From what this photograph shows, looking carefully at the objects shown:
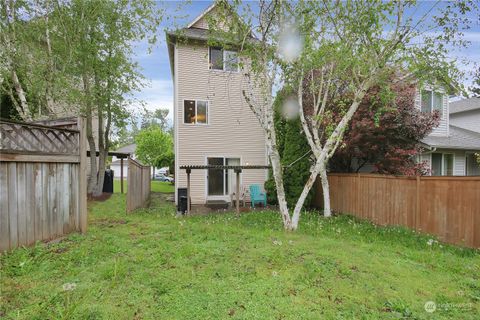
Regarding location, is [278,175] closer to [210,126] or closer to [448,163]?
[210,126]

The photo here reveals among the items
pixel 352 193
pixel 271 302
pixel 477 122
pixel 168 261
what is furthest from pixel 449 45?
pixel 477 122

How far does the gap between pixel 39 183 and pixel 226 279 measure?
2.94 metres

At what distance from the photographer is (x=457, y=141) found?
37.5 feet

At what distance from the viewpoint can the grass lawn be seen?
2.48m

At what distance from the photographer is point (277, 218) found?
785 cm

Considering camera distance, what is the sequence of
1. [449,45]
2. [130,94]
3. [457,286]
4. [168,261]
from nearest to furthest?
[457,286] → [168,261] → [449,45] → [130,94]

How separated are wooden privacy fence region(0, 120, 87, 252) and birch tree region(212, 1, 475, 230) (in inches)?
155

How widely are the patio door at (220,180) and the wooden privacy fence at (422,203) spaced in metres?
4.67

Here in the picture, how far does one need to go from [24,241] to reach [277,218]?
5835mm

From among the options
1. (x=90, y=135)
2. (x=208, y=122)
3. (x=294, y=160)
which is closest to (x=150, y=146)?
(x=90, y=135)

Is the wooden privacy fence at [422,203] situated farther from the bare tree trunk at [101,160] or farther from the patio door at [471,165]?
the bare tree trunk at [101,160]

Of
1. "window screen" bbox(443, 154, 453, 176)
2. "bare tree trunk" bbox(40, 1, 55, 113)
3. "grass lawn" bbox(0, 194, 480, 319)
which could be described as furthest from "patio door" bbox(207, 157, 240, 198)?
"window screen" bbox(443, 154, 453, 176)

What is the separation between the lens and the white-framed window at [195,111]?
11.3 m

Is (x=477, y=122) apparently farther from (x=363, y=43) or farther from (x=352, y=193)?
(x=363, y=43)
